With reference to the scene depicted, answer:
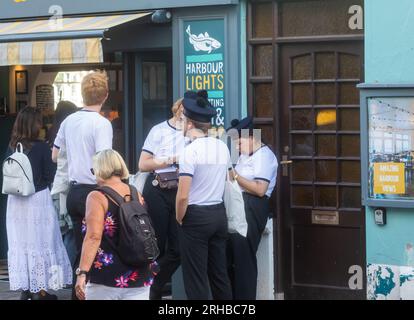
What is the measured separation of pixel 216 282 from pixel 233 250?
565 millimetres

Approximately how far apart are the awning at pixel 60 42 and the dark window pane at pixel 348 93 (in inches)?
82.1

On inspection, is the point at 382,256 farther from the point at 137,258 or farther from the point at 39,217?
the point at 39,217

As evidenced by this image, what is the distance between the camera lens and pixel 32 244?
29.7 ft

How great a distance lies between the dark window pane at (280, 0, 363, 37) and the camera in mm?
8539

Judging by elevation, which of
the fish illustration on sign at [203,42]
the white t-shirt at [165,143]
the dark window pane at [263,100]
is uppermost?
the fish illustration on sign at [203,42]

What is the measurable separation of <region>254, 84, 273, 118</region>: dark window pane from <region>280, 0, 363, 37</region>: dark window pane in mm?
539

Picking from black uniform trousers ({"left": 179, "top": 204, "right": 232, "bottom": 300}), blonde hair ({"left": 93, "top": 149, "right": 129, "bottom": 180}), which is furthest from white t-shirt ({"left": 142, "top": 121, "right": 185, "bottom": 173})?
blonde hair ({"left": 93, "top": 149, "right": 129, "bottom": 180})

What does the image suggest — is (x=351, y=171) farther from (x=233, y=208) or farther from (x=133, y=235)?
(x=133, y=235)

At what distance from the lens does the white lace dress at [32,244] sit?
9031mm

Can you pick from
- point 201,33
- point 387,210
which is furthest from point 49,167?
point 387,210

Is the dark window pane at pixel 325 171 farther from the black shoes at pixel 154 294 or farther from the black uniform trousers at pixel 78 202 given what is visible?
the black uniform trousers at pixel 78 202

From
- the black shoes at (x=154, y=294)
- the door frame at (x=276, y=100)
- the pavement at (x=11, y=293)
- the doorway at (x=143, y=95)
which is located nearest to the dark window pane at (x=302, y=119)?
the door frame at (x=276, y=100)
